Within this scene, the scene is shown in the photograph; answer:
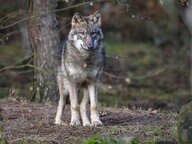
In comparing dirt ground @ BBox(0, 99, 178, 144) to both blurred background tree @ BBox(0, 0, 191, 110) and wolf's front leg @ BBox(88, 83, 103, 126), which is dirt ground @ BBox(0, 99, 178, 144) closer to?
wolf's front leg @ BBox(88, 83, 103, 126)

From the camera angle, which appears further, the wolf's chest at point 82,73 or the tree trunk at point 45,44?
the tree trunk at point 45,44

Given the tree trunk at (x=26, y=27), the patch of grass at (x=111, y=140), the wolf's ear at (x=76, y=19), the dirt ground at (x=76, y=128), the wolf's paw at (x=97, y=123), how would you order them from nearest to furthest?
the patch of grass at (x=111, y=140), the dirt ground at (x=76, y=128), the wolf's paw at (x=97, y=123), the wolf's ear at (x=76, y=19), the tree trunk at (x=26, y=27)

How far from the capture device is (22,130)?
10750 millimetres

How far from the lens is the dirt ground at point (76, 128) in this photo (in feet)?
33.2

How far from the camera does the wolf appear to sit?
11.4 metres

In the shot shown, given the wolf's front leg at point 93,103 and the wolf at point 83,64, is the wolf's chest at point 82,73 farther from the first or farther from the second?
the wolf's front leg at point 93,103

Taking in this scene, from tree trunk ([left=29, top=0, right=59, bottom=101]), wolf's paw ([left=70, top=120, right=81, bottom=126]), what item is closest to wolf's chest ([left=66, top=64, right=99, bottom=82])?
wolf's paw ([left=70, top=120, right=81, bottom=126])

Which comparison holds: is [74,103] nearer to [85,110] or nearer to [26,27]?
[85,110]

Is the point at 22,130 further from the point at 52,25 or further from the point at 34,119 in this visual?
the point at 52,25

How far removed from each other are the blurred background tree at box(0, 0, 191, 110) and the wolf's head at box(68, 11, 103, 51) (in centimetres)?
29

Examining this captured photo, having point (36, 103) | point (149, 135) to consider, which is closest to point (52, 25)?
point (36, 103)

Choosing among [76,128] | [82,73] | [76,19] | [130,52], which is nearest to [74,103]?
[82,73]

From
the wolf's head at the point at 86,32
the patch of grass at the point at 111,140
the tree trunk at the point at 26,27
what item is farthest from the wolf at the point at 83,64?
the tree trunk at the point at 26,27

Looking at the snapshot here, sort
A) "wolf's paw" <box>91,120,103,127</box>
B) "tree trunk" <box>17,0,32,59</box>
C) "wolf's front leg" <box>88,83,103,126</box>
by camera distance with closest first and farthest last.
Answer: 1. "wolf's paw" <box>91,120,103,127</box>
2. "wolf's front leg" <box>88,83,103,126</box>
3. "tree trunk" <box>17,0,32,59</box>
